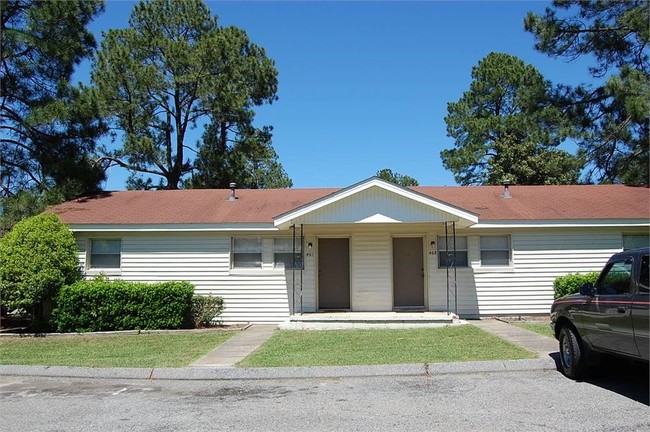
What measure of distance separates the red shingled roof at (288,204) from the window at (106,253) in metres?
0.68

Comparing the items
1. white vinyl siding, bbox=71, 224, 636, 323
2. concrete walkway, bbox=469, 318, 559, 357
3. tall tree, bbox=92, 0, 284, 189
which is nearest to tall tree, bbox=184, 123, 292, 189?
tall tree, bbox=92, 0, 284, 189

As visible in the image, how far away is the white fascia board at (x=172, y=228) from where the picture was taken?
51.5 feet

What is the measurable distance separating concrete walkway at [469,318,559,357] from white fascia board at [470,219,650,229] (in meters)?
2.63

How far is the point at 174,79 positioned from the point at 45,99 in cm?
1076

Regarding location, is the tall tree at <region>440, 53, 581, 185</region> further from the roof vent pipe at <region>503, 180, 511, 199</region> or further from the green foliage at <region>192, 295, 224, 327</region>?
the green foliage at <region>192, 295, 224, 327</region>

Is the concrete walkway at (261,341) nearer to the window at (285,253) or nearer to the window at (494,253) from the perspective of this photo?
the window at (494,253)

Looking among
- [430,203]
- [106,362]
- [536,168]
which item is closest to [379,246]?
[430,203]

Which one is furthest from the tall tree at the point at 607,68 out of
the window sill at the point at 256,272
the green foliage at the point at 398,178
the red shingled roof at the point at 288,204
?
the green foliage at the point at 398,178

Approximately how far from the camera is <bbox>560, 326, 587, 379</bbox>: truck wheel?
7.84 metres

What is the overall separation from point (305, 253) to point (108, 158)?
15656 mm

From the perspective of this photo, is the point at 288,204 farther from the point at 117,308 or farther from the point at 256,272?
the point at 117,308

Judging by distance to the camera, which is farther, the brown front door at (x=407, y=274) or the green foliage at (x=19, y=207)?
the green foliage at (x=19, y=207)

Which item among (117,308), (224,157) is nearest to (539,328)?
(117,308)

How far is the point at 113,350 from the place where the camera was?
11500 millimetres
